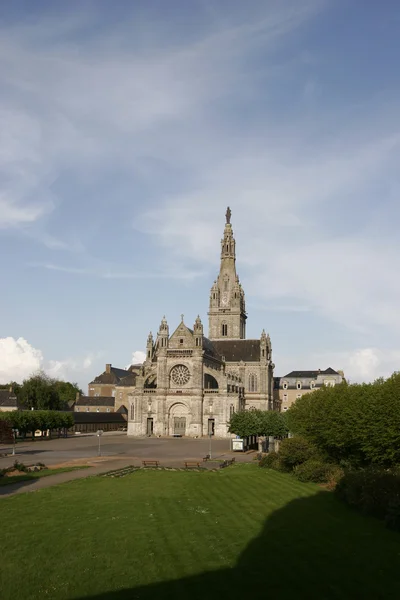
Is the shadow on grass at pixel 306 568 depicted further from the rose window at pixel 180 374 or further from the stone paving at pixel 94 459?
the rose window at pixel 180 374

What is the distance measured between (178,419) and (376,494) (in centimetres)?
7281

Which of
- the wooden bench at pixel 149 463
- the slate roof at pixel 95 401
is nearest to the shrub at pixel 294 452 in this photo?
the wooden bench at pixel 149 463

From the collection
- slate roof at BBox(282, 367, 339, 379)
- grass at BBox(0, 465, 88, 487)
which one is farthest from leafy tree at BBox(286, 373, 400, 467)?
slate roof at BBox(282, 367, 339, 379)

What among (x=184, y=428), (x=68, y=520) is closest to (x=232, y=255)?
(x=184, y=428)

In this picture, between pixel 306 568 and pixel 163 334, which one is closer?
pixel 306 568

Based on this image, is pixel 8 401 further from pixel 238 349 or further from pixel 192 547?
pixel 192 547

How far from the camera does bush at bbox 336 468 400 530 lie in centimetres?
2392

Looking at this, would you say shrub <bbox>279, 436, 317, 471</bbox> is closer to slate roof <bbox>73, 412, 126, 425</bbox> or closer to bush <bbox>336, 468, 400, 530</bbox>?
bush <bbox>336, 468, 400, 530</bbox>

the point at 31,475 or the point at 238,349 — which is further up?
the point at 238,349

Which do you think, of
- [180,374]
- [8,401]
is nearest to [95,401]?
[8,401]

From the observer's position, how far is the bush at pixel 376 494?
23922 mm

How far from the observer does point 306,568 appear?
17.7 meters

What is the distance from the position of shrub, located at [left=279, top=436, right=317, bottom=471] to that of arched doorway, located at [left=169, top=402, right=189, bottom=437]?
55619 mm

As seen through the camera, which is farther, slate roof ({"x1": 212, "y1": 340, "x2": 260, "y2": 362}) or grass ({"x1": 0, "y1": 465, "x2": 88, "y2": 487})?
slate roof ({"x1": 212, "y1": 340, "x2": 260, "y2": 362})
